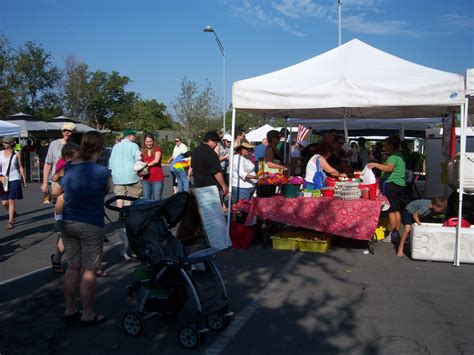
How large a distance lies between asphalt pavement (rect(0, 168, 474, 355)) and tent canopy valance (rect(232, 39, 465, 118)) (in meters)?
2.38

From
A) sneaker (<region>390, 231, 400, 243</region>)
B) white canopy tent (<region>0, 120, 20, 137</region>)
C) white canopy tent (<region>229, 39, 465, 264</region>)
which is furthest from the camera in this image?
white canopy tent (<region>0, 120, 20, 137</region>)

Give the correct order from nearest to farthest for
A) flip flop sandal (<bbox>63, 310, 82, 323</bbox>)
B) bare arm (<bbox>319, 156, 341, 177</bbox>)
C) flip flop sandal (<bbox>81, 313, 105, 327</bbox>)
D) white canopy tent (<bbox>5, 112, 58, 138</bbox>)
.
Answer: flip flop sandal (<bbox>81, 313, 105, 327</bbox>)
flip flop sandal (<bbox>63, 310, 82, 323</bbox>)
bare arm (<bbox>319, 156, 341, 177</bbox>)
white canopy tent (<bbox>5, 112, 58, 138</bbox>)

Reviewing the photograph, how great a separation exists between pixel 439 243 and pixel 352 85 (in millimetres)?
2673

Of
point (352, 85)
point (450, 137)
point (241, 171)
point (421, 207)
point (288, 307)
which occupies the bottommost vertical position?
point (288, 307)

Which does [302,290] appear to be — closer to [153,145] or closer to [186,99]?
[153,145]

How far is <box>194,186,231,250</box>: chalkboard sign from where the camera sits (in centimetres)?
716

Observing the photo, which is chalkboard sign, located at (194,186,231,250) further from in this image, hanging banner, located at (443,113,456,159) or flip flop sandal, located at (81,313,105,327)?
hanging banner, located at (443,113,456,159)

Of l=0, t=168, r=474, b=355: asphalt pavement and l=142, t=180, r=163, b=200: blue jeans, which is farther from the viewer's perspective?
l=142, t=180, r=163, b=200: blue jeans

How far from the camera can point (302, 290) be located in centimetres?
572

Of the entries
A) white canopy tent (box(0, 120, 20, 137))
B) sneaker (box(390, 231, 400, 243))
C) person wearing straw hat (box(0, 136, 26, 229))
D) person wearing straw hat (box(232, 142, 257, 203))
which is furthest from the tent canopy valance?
white canopy tent (box(0, 120, 20, 137))

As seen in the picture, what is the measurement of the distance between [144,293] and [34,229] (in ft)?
21.0

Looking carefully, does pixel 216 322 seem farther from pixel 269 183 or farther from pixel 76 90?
pixel 76 90

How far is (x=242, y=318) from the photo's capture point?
15.6 ft

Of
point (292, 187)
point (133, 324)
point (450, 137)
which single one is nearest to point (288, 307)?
point (133, 324)
